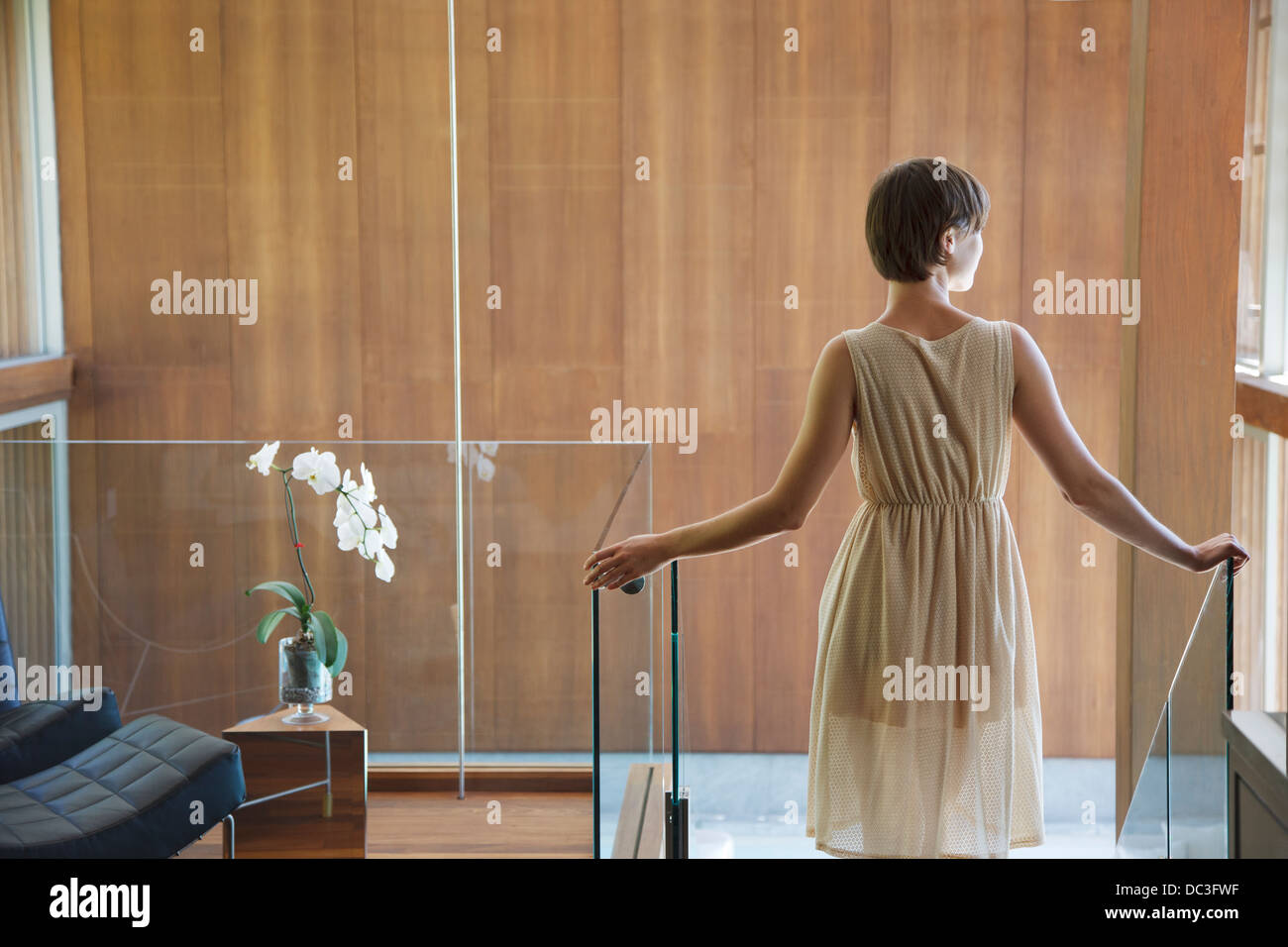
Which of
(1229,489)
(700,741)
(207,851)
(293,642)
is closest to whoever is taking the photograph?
(207,851)

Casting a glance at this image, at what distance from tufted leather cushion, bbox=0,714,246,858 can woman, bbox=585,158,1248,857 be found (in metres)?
1.47

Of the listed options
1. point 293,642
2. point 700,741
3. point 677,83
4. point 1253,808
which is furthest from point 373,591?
point 1253,808

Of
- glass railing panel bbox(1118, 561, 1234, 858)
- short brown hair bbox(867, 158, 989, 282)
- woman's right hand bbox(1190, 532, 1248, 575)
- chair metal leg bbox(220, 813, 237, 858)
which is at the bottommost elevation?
chair metal leg bbox(220, 813, 237, 858)

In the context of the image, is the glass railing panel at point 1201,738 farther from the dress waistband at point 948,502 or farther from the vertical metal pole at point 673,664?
the vertical metal pole at point 673,664

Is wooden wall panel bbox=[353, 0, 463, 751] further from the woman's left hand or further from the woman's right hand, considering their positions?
the woman's right hand

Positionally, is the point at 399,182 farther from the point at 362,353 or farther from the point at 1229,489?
the point at 1229,489

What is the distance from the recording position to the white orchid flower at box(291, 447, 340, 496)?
9.84 ft

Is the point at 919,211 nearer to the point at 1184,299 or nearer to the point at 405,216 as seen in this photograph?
the point at 1184,299

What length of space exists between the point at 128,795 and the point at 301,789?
42 cm

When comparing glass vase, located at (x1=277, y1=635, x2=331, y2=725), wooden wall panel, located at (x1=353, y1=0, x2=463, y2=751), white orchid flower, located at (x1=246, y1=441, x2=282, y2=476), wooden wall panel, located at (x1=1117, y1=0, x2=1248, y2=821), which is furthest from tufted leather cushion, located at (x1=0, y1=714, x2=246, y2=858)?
wooden wall panel, located at (x1=1117, y1=0, x2=1248, y2=821)

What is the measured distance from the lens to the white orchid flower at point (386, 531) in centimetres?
305

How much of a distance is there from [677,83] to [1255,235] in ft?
6.88

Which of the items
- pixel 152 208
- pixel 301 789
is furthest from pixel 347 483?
pixel 152 208
